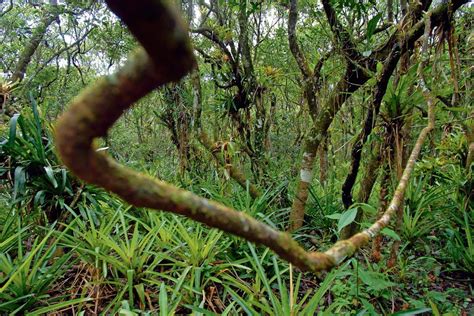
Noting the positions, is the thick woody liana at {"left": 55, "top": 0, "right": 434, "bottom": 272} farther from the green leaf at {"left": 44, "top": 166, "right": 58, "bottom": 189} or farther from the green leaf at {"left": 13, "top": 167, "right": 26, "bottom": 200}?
the green leaf at {"left": 13, "top": 167, "right": 26, "bottom": 200}

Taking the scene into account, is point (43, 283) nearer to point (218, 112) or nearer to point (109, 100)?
point (109, 100)

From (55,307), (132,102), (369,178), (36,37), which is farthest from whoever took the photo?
(36,37)

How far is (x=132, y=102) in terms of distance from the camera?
353mm

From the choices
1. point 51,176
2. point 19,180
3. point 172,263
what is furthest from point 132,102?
point 19,180

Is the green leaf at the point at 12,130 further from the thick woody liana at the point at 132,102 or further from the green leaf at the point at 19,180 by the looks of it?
the thick woody liana at the point at 132,102

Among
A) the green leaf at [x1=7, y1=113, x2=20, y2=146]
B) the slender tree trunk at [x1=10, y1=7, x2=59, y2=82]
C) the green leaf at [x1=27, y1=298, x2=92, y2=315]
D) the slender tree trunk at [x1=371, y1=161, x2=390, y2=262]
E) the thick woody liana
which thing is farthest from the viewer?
the slender tree trunk at [x1=10, y1=7, x2=59, y2=82]

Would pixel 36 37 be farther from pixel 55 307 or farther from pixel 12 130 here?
pixel 55 307

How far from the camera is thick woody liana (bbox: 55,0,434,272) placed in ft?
0.99

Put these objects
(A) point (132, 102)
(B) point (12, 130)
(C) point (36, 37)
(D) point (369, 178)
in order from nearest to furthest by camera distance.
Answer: (A) point (132, 102) → (B) point (12, 130) → (D) point (369, 178) → (C) point (36, 37)

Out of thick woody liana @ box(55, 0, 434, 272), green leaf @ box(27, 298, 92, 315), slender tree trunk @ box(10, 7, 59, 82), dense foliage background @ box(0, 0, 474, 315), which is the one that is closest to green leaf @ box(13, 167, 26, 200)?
dense foliage background @ box(0, 0, 474, 315)

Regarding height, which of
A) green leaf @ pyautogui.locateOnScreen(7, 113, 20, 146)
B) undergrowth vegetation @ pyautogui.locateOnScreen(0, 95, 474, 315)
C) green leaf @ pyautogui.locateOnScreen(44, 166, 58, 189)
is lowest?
undergrowth vegetation @ pyautogui.locateOnScreen(0, 95, 474, 315)

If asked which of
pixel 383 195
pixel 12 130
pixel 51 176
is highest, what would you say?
pixel 12 130

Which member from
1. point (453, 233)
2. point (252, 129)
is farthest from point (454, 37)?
point (252, 129)

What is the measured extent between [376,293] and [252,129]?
249 cm
